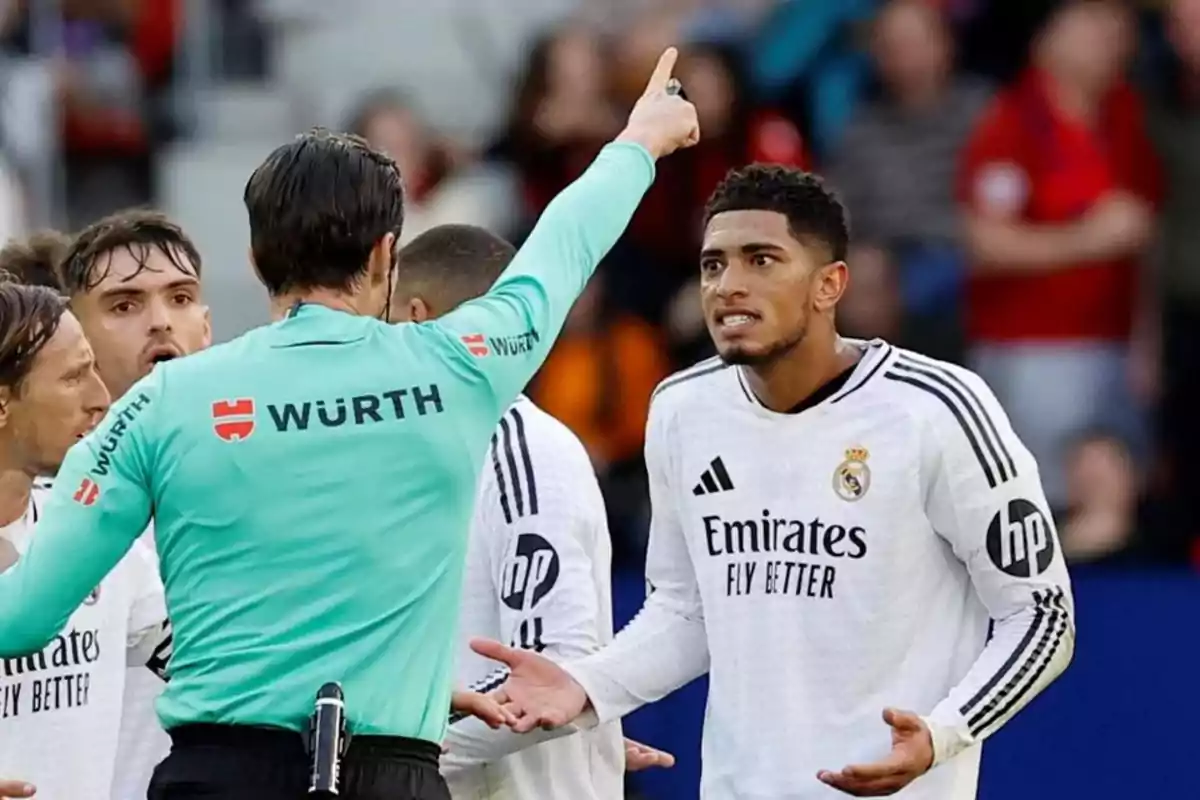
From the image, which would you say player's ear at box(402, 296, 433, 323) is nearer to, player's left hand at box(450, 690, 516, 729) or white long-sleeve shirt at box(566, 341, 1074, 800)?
white long-sleeve shirt at box(566, 341, 1074, 800)

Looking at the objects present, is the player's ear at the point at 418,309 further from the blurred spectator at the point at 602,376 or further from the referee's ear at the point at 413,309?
the blurred spectator at the point at 602,376

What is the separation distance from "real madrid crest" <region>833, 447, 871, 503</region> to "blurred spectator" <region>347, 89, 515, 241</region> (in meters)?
5.90

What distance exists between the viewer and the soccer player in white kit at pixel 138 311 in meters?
6.50

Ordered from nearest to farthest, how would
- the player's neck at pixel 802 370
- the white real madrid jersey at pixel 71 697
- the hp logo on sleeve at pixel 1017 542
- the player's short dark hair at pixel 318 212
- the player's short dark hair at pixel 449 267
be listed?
1. the player's short dark hair at pixel 318 212
2. the white real madrid jersey at pixel 71 697
3. the hp logo on sleeve at pixel 1017 542
4. the player's neck at pixel 802 370
5. the player's short dark hair at pixel 449 267

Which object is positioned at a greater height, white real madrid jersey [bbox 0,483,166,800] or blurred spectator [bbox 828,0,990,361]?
blurred spectator [bbox 828,0,990,361]

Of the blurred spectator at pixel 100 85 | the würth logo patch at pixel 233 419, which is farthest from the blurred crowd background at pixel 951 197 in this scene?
the würth logo patch at pixel 233 419

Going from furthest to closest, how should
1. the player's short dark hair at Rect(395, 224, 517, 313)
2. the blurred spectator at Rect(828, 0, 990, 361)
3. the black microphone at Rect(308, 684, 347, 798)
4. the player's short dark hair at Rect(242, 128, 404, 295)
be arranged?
1. the blurred spectator at Rect(828, 0, 990, 361)
2. the player's short dark hair at Rect(395, 224, 517, 313)
3. the player's short dark hair at Rect(242, 128, 404, 295)
4. the black microphone at Rect(308, 684, 347, 798)

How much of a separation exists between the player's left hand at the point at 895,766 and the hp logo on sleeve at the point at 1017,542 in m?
0.45

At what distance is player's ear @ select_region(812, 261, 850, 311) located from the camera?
20.3 ft

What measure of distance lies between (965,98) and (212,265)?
446cm

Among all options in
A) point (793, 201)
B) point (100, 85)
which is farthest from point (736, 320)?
point (100, 85)

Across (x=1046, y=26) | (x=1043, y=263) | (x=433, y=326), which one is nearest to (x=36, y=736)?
(x=433, y=326)

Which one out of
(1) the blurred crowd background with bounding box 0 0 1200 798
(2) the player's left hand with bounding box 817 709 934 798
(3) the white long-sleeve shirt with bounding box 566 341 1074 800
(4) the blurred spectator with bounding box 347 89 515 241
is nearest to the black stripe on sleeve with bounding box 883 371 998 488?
(3) the white long-sleeve shirt with bounding box 566 341 1074 800

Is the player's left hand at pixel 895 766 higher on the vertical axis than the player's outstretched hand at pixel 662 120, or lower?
lower
